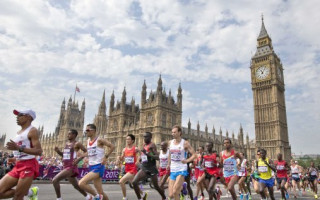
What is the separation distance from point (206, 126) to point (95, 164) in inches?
2598

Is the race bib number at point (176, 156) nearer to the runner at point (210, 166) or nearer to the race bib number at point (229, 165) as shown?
the runner at point (210, 166)

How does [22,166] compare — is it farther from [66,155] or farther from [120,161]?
[120,161]

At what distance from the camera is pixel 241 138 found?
85.9m

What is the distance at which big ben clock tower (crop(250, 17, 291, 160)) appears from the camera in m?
67.3

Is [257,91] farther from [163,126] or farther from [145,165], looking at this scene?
[145,165]

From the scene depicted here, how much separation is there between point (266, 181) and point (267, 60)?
6919 cm

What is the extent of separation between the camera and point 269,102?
7025 centimetres

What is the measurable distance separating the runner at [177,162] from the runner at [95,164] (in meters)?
1.63

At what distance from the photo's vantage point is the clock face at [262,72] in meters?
71.1

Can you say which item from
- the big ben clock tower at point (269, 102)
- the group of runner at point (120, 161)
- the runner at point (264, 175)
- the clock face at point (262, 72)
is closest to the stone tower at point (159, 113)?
the big ben clock tower at point (269, 102)

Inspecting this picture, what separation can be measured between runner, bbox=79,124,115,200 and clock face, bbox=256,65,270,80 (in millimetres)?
71779

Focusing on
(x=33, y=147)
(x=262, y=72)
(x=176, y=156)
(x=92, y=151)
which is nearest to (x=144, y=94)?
(x=262, y=72)

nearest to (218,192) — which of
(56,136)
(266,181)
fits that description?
(266,181)

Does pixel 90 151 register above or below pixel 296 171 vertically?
above
